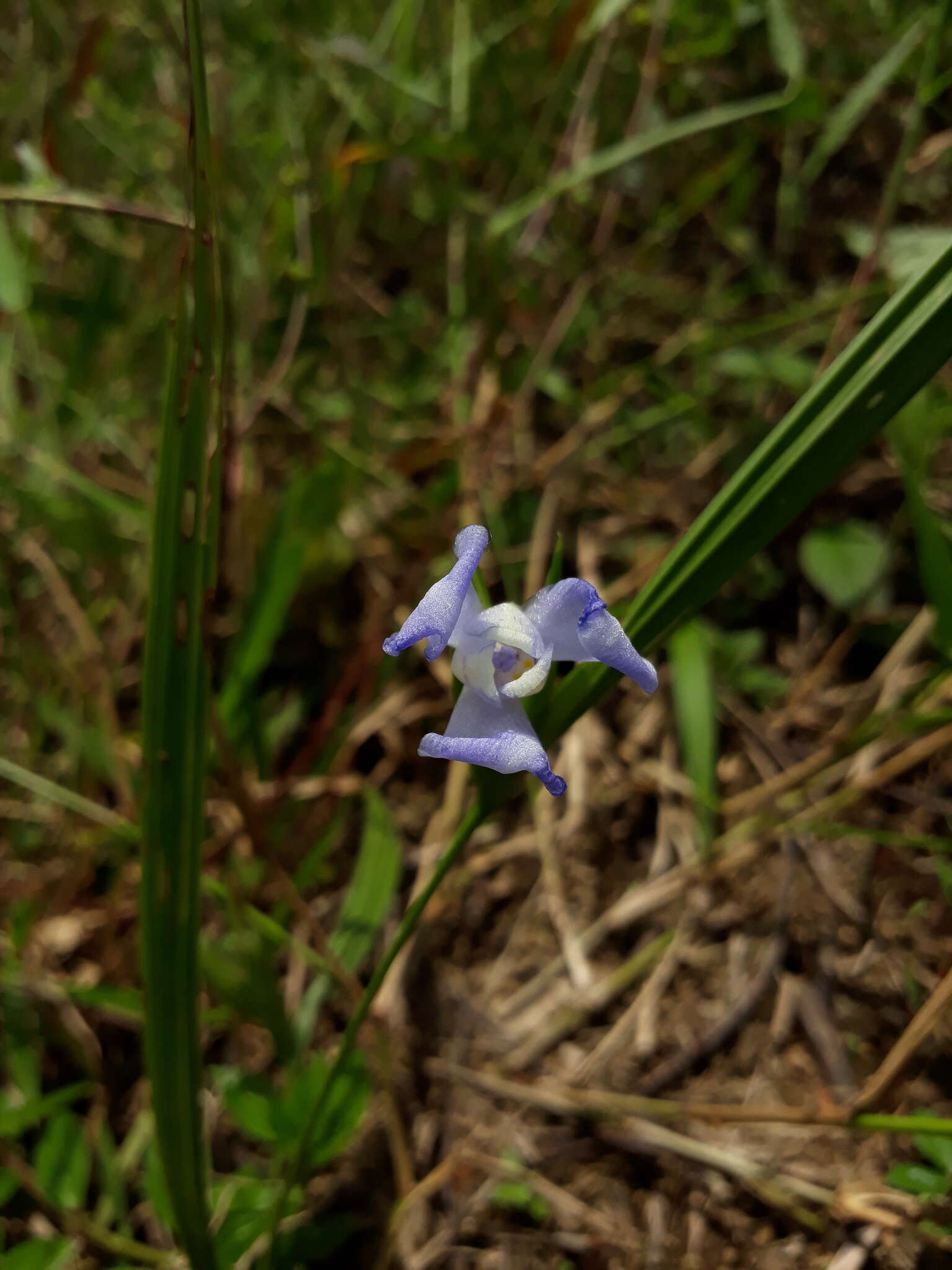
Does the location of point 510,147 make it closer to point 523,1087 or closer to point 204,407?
point 204,407

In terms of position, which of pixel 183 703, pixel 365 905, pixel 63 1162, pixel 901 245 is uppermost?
pixel 901 245

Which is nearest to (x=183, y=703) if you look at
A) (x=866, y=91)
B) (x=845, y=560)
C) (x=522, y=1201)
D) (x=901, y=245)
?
(x=522, y=1201)

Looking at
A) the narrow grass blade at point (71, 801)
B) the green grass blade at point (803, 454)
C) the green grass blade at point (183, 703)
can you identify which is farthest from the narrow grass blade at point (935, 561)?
the narrow grass blade at point (71, 801)

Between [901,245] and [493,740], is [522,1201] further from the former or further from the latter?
[901,245]

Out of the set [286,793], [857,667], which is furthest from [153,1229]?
[857,667]

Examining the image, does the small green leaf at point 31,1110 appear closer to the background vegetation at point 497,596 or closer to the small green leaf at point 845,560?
the background vegetation at point 497,596

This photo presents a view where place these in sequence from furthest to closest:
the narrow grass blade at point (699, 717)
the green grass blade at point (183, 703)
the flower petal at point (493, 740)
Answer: the narrow grass blade at point (699, 717) < the green grass blade at point (183, 703) < the flower petal at point (493, 740)
